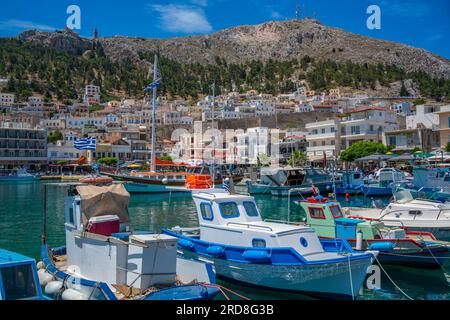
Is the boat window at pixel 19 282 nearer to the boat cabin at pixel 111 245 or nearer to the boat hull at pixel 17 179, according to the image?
the boat cabin at pixel 111 245

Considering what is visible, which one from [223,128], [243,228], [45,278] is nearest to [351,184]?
[243,228]

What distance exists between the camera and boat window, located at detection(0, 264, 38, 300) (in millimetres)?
7145

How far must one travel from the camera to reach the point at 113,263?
938 centimetres

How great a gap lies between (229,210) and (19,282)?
6581 mm

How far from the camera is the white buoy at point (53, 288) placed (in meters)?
9.57

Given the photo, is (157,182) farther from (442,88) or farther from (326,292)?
(442,88)

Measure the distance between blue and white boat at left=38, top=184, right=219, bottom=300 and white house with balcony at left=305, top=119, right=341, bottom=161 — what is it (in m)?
55.2

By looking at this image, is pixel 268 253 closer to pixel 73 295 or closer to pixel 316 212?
pixel 73 295

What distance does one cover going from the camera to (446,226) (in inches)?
698

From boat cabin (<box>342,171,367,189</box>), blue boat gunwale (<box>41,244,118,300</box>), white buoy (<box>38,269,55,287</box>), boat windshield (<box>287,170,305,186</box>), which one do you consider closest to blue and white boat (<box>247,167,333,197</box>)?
boat windshield (<box>287,170,305,186</box>)

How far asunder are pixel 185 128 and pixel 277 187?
65.0 metres

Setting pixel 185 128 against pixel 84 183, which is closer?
pixel 84 183

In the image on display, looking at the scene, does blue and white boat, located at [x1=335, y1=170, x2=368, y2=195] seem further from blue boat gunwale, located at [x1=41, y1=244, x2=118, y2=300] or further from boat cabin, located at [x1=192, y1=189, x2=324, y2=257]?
blue boat gunwale, located at [x1=41, y1=244, x2=118, y2=300]
